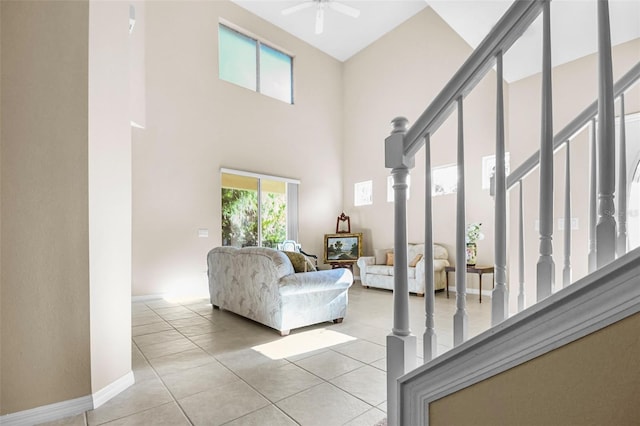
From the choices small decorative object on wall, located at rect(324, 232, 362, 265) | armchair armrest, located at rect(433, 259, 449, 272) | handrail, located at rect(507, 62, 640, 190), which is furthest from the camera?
small decorative object on wall, located at rect(324, 232, 362, 265)

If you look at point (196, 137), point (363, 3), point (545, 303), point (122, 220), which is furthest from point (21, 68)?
point (363, 3)

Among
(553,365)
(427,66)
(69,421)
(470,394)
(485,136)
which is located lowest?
(69,421)

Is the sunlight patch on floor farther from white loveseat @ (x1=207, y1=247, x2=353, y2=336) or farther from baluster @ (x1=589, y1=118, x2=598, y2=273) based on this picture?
baluster @ (x1=589, y1=118, x2=598, y2=273)

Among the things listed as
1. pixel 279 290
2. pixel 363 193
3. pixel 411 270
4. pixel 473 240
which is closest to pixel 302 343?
pixel 279 290

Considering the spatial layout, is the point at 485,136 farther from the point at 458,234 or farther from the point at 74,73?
the point at 74,73

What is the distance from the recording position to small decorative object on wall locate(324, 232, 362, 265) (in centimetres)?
682

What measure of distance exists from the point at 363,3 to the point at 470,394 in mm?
6897

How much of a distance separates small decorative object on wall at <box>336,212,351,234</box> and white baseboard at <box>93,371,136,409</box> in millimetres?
5513

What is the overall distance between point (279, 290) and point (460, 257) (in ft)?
7.18

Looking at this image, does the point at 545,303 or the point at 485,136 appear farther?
the point at 485,136

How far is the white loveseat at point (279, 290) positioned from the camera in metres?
3.08

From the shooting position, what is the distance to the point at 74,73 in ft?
5.97

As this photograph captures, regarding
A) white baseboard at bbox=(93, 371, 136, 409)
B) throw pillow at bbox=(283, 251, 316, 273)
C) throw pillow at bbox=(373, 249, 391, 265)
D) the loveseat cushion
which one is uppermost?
throw pillow at bbox=(283, 251, 316, 273)

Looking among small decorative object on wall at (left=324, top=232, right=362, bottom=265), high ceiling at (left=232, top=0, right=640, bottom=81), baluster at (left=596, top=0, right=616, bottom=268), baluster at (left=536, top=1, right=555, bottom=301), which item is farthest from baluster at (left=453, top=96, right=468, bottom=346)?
small decorative object on wall at (left=324, top=232, right=362, bottom=265)
